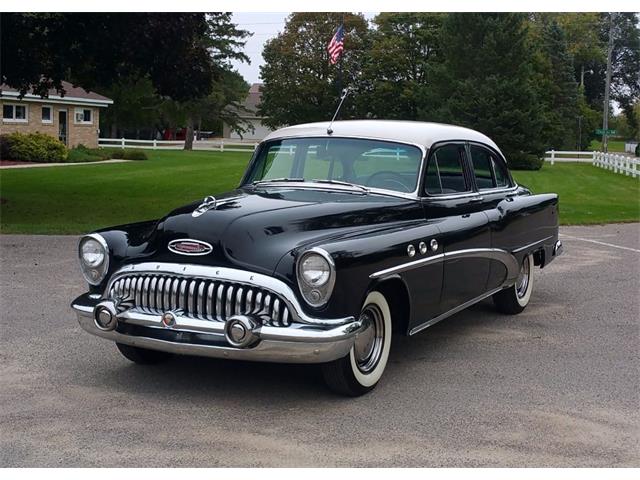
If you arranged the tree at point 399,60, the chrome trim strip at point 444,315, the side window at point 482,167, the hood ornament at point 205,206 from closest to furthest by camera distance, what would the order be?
the hood ornament at point 205,206
the chrome trim strip at point 444,315
the side window at point 482,167
the tree at point 399,60

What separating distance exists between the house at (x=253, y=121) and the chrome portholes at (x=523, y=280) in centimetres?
7021

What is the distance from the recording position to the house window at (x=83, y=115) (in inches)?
1780

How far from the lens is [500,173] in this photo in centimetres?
793

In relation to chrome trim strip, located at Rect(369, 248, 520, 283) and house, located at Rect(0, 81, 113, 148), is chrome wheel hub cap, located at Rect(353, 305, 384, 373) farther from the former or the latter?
house, located at Rect(0, 81, 113, 148)

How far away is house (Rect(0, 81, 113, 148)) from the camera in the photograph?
131ft

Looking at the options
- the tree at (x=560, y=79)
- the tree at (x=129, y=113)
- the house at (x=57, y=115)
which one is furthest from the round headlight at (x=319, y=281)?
the tree at (x=129, y=113)

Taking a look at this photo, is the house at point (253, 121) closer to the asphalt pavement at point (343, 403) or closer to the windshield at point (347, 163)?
the windshield at point (347, 163)

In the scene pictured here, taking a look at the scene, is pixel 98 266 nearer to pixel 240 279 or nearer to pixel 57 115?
pixel 240 279

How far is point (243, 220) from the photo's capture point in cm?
530

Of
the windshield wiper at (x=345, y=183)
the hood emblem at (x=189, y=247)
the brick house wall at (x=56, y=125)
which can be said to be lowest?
the hood emblem at (x=189, y=247)

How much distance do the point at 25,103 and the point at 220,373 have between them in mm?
38337

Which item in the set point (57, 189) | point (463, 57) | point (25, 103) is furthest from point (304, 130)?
point (463, 57)

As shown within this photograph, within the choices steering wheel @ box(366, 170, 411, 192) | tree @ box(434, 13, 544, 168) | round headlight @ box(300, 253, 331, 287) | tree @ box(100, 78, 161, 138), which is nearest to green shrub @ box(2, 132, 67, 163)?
tree @ box(434, 13, 544, 168)

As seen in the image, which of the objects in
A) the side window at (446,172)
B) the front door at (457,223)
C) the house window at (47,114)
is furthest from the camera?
the house window at (47,114)
